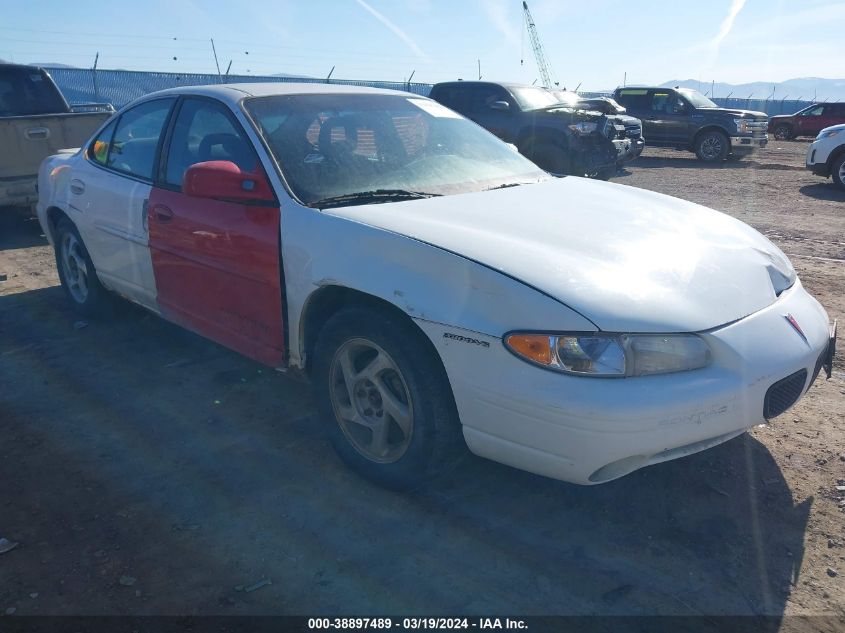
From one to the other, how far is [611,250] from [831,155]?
1153 cm

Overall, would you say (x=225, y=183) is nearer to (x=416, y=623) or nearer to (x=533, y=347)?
(x=533, y=347)

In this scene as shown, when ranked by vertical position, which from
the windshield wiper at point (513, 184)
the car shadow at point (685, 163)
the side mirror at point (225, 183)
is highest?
the side mirror at point (225, 183)

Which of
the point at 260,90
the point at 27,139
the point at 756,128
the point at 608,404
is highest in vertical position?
the point at 260,90

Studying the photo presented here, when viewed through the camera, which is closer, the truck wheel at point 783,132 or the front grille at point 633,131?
the front grille at point 633,131

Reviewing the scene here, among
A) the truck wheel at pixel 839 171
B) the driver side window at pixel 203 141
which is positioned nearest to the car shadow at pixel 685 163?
the truck wheel at pixel 839 171

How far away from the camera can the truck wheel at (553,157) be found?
12.0 m

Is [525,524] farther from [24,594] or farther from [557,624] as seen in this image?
[24,594]

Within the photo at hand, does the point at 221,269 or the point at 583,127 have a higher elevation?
the point at 583,127

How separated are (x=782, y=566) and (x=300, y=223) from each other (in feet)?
7.65

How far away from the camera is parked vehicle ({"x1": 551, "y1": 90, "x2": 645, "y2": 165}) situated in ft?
45.3

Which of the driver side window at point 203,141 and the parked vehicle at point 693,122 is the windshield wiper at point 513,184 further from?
the parked vehicle at point 693,122

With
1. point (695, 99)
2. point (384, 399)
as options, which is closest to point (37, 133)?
point (384, 399)

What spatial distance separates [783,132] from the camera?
91.1 ft

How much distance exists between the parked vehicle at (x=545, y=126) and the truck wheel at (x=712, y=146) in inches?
238
